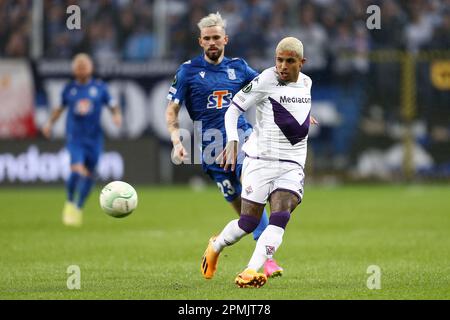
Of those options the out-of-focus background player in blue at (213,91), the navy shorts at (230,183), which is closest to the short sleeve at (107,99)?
the out-of-focus background player in blue at (213,91)

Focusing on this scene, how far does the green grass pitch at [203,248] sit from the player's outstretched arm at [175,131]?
3.68 ft

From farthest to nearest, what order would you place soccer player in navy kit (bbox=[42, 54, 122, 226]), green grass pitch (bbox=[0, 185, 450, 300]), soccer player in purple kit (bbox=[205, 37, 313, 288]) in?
soccer player in navy kit (bbox=[42, 54, 122, 226])
soccer player in purple kit (bbox=[205, 37, 313, 288])
green grass pitch (bbox=[0, 185, 450, 300])

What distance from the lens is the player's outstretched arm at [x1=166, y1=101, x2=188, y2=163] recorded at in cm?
957

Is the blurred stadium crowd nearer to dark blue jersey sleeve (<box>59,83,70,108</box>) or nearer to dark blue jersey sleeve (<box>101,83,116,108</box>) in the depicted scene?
dark blue jersey sleeve (<box>101,83,116,108</box>)

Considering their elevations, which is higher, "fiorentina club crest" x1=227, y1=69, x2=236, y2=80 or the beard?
the beard

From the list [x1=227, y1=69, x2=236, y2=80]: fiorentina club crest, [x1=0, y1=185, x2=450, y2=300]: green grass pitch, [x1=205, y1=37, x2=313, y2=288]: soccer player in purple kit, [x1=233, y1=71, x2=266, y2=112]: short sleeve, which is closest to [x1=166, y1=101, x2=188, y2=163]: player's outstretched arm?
[x1=205, y1=37, x2=313, y2=288]: soccer player in purple kit

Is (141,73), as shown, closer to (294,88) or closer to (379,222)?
(379,222)

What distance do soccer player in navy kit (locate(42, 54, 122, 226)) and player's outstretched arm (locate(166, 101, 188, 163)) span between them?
633 centimetres

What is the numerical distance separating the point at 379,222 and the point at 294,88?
7576 millimetres

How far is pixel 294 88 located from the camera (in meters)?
9.17

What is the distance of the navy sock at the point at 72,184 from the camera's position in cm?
1625

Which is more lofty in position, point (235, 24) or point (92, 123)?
point (235, 24)

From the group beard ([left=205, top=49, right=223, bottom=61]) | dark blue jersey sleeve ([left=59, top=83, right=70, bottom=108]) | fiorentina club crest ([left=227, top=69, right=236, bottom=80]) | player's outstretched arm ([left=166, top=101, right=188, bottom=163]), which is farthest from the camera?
dark blue jersey sleeve ([left=59, top=83, right=70, bottom=108])

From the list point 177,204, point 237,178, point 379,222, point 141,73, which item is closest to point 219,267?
point 237,178
